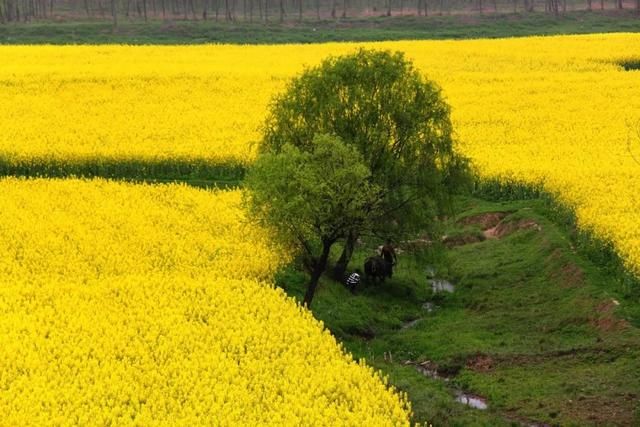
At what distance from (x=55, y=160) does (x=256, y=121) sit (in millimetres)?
11978

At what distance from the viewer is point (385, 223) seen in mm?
27344

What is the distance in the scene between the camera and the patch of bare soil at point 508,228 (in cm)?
3212

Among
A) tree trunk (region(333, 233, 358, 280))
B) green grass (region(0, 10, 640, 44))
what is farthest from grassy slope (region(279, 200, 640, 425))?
green grass (region(0, 10, 640, 44))

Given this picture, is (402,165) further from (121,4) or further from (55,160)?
(121,4)

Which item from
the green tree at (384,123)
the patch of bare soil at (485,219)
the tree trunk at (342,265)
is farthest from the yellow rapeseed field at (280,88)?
the tree trunk at (342,265)

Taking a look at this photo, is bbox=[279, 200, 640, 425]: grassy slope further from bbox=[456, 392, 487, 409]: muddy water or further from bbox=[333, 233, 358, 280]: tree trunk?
bbox=[333, 233, 358, 280]: tree trunk

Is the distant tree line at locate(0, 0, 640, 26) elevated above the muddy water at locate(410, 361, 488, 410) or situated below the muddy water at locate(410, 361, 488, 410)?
above

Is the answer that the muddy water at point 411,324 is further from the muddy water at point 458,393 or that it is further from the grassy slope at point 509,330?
the muddy water at point 458,393

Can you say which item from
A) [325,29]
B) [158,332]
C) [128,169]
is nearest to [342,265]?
[158,332]

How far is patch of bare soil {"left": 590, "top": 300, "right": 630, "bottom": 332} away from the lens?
22.6 m

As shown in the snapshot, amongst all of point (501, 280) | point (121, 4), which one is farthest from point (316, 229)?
point (121, 4)

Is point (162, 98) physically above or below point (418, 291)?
above

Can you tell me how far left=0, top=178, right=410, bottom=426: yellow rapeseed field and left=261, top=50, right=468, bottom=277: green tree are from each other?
12.8ft

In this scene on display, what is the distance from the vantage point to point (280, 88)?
56.0 m
